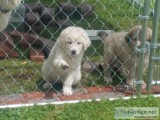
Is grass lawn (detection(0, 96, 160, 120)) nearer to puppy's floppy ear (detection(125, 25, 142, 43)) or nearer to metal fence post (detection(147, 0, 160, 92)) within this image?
metal fence post (detection(147, 0, 160, 92))

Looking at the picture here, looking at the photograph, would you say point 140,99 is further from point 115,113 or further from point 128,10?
point 128,10

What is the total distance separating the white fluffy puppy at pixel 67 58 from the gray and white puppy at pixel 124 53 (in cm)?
51

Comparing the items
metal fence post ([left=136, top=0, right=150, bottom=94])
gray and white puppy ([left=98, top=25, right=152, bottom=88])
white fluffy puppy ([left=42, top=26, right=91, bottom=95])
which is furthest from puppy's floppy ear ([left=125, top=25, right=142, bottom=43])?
white fluffy puppy ([left=42, top=26, right=91, bottom=95])

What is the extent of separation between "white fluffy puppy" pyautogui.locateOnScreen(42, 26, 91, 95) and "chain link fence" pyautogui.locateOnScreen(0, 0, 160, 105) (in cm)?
14

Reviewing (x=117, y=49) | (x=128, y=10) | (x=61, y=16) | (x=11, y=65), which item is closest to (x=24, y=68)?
(x=11, y=65)

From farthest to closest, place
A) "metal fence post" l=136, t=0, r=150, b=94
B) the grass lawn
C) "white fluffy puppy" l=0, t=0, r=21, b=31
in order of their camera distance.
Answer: "metal fence post" l=136, t=0, r=150, b=94 → the grass lawn → "white fluffy puppy" l=0, t=0, r=21, b=31

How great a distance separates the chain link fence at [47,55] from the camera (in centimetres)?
443

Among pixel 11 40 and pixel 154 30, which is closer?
pixel 154 30

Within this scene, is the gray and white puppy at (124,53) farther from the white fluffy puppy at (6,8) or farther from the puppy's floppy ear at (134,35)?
the white fluffy puppy at (6,8)

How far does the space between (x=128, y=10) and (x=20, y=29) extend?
233 centimetres

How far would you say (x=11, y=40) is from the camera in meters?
5.76

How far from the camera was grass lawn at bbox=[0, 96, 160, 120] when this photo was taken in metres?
3.88

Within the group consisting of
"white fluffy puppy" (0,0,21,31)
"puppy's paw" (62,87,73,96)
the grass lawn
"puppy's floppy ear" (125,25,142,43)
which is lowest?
the grass lawn

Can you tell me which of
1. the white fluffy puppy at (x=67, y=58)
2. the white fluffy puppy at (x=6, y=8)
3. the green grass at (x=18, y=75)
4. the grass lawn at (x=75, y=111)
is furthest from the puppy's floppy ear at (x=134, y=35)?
the white fluffy puppy at (x=6, y=8)
